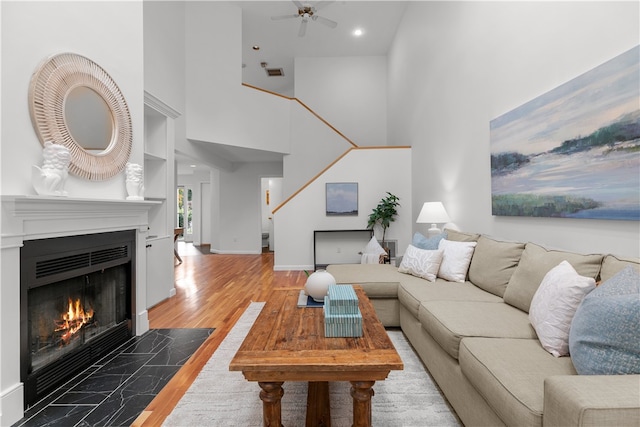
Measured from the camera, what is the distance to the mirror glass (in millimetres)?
2270

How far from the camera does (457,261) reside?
2850 mm

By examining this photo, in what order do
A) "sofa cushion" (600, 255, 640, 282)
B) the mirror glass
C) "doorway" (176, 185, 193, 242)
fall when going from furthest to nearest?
"doorway" (176, 185, 193, 242) → the mirror glass → "sofa cushion" (600, 255, 640, 282)

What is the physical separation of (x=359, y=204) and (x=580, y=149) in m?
4.16

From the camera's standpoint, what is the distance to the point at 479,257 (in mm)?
2689

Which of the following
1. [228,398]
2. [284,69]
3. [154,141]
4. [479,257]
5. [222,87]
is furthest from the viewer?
[284,69]

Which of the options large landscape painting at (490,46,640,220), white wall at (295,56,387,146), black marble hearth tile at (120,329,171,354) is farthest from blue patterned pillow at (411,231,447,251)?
white wall at (295,56,387,146)

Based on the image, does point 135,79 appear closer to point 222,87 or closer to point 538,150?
point 222,87

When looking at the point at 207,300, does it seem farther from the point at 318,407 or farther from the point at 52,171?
the point at 318,407

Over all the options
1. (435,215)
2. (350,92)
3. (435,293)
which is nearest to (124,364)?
(435,293)

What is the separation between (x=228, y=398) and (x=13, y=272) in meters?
1.45

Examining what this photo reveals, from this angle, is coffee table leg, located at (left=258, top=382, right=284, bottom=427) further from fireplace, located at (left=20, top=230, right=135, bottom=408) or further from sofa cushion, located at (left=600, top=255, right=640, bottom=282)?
sofa cushion, located at (left=600, top=255, right=640, bottom=282)

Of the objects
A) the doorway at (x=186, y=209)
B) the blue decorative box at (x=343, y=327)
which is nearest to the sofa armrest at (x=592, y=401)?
the blue decorative box at (x=343, y=327)

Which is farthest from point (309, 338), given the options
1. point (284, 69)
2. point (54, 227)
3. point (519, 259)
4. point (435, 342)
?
point (284, 69)

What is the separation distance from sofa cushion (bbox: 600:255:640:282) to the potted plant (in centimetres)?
413
